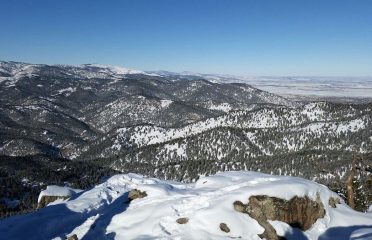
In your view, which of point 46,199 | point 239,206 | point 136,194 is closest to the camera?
point 239,206

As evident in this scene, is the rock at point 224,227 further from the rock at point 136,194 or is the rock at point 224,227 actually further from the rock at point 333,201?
the rock at point 333,201

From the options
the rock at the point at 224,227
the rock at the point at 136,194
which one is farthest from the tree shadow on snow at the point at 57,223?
the rock at the point at 224,227

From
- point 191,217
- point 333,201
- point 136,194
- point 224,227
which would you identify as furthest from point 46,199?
point 333,201

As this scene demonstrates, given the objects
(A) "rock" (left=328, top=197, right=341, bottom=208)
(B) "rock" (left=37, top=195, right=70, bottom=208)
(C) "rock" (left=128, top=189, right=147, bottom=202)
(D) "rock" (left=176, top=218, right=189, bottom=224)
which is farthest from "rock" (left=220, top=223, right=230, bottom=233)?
(B) "rock" (left=37, top=195, right=70, bottom=208)

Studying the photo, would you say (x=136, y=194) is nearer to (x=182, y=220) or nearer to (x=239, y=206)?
(x=182, y=220)

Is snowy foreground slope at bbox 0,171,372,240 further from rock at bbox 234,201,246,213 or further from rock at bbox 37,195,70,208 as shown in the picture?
rock at bbox 37,195,70,208

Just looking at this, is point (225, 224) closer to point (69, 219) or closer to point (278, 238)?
point (278, 238)
